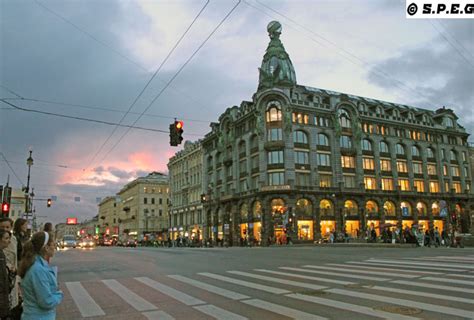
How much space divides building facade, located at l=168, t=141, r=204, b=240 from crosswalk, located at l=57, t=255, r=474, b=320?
6342 centimetres

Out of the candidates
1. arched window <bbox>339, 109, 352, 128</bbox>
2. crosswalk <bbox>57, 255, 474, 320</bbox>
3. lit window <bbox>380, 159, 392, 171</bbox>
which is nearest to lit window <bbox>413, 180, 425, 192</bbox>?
lit window <bbox>380, 159, 392, 171</bbox>

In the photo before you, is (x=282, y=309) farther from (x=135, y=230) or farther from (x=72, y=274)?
(x=135, y=230)

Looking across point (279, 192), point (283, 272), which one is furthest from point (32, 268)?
point (279, 192)

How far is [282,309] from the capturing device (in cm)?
775

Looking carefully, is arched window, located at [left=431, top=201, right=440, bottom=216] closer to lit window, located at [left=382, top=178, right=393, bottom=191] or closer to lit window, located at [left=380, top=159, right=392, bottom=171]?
lit window, located at [left=382, top=178, right=393, bottom=191]

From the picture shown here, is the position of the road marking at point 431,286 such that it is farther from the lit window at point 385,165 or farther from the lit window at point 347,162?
the lit window at point 385,165

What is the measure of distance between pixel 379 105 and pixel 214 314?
65423 millimetres

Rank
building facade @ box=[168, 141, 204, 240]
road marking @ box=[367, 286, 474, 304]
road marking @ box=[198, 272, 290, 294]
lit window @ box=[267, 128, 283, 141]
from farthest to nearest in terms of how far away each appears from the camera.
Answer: building facade @ box=[168, 141, 204, 240] → lit window @ box=[267, 128, 283, 141] → road marking @ box=[198, 272, 290, 294] → road marking @ box=[367, 286, 474, 304]

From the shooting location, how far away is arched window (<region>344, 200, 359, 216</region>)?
192 feet

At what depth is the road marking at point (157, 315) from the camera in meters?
7.31

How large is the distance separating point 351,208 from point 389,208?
8426 mm

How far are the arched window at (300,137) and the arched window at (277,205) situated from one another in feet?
29.7

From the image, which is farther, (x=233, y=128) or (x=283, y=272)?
(x=233, y=128)

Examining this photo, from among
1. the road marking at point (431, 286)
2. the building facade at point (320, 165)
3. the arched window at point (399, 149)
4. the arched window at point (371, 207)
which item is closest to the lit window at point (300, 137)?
the building facade at point (320, 165)
